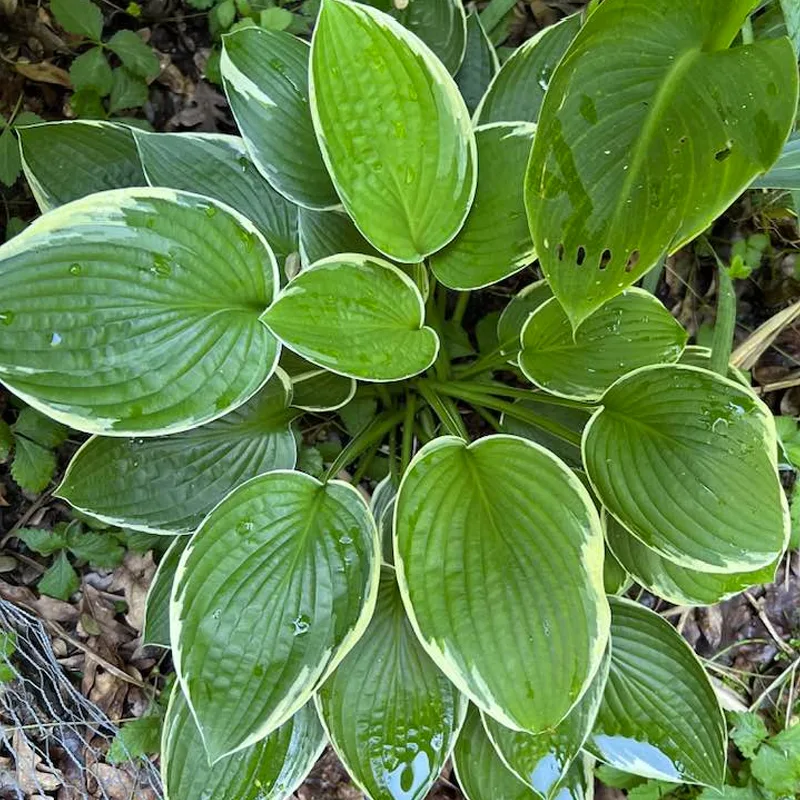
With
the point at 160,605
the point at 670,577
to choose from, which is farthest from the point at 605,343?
the point at 160,605

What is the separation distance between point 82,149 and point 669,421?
86 cm

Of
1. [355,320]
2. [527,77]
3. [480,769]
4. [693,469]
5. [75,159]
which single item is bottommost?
[480,769]

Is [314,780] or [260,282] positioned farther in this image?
[314,780]

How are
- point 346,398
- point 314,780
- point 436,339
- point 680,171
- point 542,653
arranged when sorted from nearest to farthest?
point 680,171 < point 542,653 < point 436,339 < point 346,398 < point 314,780

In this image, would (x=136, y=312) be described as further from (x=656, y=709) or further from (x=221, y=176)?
(x=656, y=709)

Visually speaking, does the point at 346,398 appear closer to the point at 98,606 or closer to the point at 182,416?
the point at 182,416

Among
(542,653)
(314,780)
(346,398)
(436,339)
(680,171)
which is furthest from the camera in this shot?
(314,780)

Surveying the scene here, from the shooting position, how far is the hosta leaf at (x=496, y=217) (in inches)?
37.5

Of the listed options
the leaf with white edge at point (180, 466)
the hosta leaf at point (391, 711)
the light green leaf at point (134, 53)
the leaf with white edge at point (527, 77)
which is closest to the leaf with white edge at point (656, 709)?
the hosta leaf at point (391, 711)

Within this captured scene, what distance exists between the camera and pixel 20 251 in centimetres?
78

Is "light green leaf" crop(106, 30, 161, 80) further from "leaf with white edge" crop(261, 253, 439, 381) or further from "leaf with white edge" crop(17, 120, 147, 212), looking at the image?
"leaf with white edge" crop(261, 253, 439, 381)

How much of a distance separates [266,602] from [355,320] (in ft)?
1.16

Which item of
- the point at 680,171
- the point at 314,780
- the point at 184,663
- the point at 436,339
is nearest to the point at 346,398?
the point at 436,339

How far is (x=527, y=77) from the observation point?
42.3 inches
